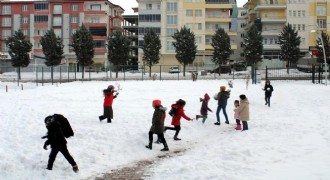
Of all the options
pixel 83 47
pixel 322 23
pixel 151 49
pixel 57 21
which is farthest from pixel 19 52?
pixel 322 23

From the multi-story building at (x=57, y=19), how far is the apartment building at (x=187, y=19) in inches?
346

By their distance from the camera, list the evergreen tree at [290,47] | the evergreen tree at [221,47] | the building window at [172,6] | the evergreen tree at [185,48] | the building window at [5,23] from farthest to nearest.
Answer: the building window at [5,23] < the building window at [172,6] < the evergreen tree at [221,47] < the evergreen tree at [290,47] < the evergreen tree at [185,48]

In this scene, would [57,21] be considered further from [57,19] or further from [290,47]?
[290,47]

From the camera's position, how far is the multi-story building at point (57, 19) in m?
85.9

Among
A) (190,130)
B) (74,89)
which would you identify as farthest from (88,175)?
(74,89)

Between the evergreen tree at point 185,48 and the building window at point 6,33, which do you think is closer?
the evergreen tree at point 185,48

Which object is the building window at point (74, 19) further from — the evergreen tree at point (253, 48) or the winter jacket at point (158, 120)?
the winter jacket at point (158, 120)

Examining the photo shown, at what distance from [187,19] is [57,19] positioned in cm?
2748

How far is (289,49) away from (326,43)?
5951 mm

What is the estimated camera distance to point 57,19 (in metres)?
87.6

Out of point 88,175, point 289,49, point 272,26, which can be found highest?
point 272,26

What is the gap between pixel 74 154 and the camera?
1208 centimetres

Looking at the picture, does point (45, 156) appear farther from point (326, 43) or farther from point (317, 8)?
point (317, 8)

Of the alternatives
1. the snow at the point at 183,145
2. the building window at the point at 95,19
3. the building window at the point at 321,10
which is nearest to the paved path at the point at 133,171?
the snow at the point at 183,145
